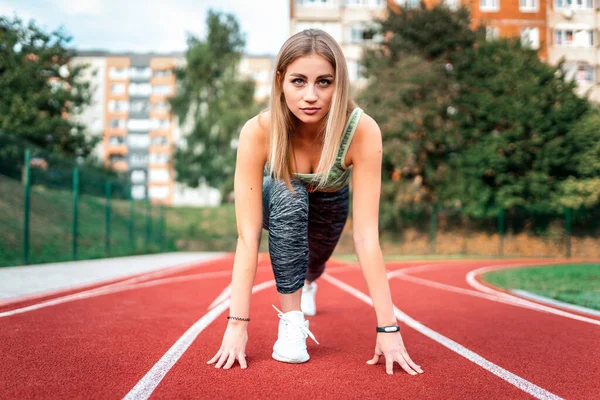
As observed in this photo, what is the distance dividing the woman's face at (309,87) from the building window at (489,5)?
38863 mm

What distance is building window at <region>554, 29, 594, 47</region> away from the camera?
3691cm

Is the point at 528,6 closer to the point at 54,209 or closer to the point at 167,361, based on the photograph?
the point at 54,209

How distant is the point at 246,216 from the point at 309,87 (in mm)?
787

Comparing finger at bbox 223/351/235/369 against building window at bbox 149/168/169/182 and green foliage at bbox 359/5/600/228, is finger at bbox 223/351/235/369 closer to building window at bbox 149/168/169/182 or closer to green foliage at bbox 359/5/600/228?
green foliage at bbox 359/5/600/228

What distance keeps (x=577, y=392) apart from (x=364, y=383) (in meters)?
0.95

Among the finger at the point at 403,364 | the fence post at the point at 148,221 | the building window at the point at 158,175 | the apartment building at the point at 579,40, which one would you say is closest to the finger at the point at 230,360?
the finger at the point at 403,364

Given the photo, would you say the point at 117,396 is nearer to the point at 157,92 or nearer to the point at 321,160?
the point at 321,160

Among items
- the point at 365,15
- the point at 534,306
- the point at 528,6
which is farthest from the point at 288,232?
the point at 528,6

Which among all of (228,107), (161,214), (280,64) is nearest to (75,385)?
(280,64)

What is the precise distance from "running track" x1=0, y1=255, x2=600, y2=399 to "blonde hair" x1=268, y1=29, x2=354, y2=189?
1081 millimetres

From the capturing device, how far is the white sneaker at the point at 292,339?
276 centimetres

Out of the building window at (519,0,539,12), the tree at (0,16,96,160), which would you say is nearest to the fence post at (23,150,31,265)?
the tree at (0,16,96,160)

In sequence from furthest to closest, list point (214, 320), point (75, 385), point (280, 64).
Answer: point (214, 320), point (280, 64), point (75, 385)

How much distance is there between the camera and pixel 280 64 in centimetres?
269
